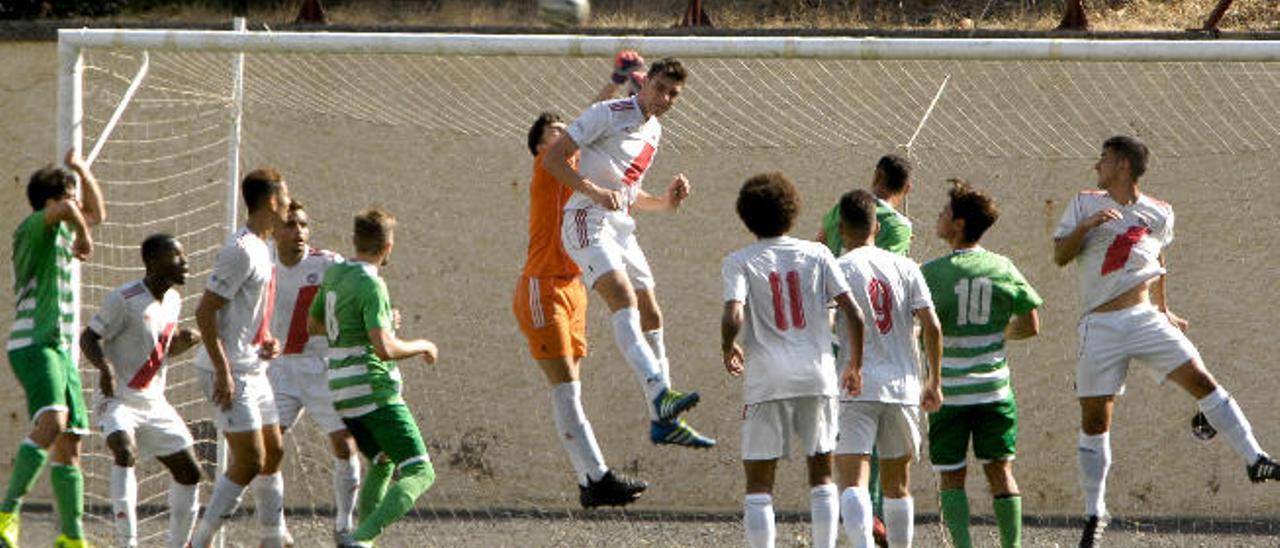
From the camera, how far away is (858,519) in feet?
27.0

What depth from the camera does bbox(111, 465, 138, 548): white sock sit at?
9539 mm

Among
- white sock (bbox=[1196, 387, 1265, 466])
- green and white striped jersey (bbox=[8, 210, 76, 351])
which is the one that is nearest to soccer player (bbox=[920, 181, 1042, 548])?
white sock (bbox=[1196, 387, 1265, 466])

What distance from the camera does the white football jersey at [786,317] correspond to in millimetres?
7879

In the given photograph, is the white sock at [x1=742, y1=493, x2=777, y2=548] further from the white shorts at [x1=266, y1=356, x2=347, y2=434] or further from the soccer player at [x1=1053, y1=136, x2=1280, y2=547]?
the white shorts at [x1=266, y1=356, x2=347, y2=434]

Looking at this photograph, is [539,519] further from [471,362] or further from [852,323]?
[852,323]

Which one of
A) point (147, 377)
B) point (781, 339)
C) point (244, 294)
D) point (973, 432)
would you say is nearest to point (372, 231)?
point (244, 294)

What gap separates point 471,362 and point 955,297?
4643 mm

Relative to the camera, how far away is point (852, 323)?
26.1ft

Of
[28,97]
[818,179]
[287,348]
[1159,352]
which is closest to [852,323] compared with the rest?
[1159,352]

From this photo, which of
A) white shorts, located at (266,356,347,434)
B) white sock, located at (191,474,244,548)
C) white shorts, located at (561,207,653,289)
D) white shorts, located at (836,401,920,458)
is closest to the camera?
white shorts, located at (836,401,920,458)

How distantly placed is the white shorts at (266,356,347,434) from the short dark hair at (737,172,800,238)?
115 inches

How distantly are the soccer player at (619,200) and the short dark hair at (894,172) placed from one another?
1.27 metres

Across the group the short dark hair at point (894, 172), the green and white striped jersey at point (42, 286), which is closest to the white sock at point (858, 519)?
the short dark hair at point (894, 172)

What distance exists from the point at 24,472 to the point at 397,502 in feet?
5.90
